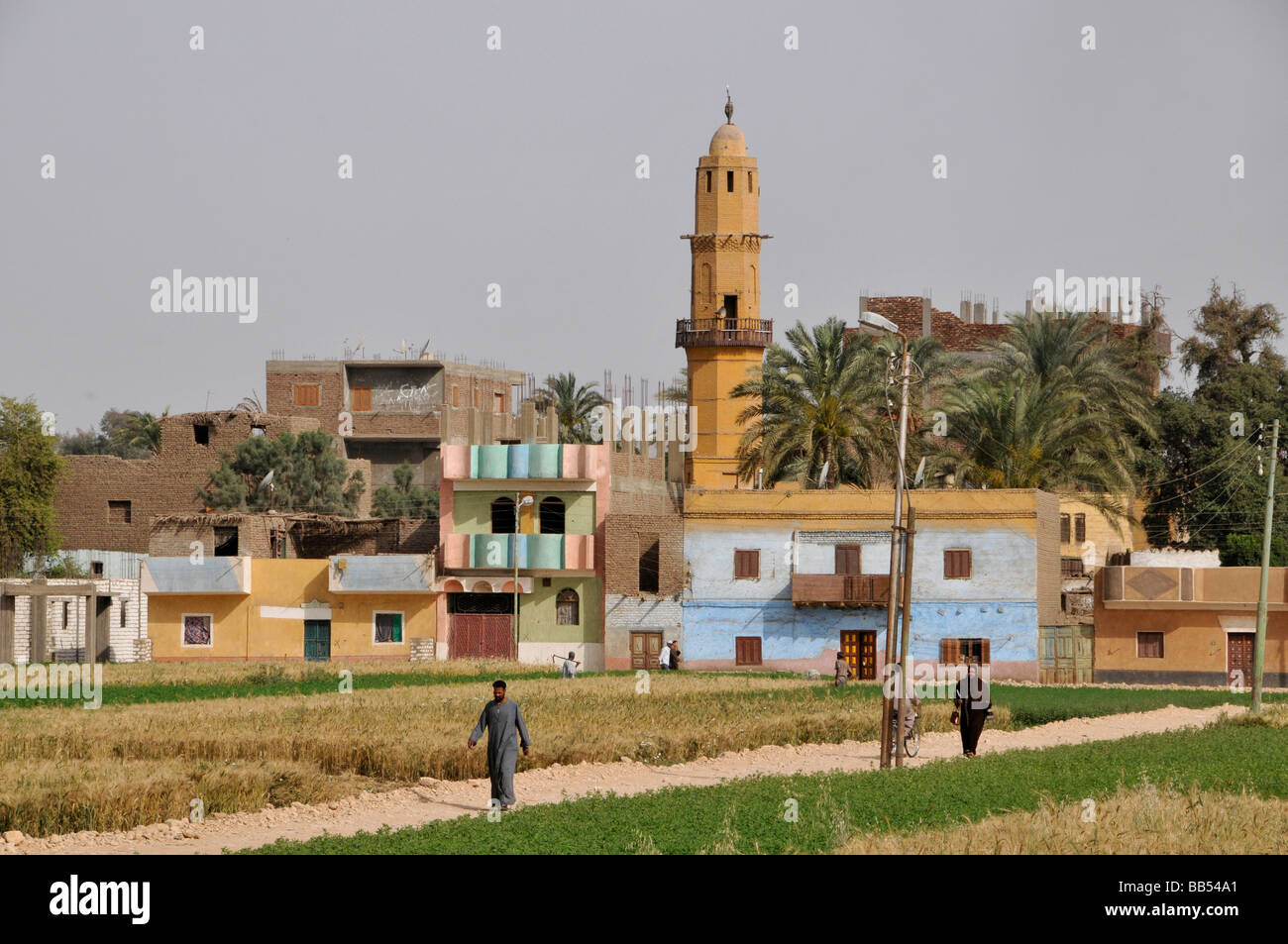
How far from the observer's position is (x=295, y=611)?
6294 cm

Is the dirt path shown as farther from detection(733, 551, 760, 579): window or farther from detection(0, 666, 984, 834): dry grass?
detection(733, 551, 760, 579): window

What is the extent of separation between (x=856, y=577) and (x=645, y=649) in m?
7.77

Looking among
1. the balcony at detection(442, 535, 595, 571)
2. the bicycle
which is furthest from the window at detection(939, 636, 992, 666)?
the bicycle

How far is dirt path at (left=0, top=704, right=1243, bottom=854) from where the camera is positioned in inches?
827

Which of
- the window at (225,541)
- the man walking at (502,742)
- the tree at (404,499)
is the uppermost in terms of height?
the tree at (404,499)

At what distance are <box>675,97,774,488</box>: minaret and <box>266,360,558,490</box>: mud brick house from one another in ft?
101

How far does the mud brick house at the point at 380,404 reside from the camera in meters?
98.2

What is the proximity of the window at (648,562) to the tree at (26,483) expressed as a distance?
28.8 m

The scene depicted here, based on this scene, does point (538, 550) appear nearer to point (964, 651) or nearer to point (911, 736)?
point (964, 651)

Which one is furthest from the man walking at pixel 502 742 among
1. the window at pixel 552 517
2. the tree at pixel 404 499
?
the tree at pixel 404 499

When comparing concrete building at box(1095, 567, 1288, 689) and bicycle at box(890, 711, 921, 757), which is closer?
bicycle at box(890, 711, 921, 757)

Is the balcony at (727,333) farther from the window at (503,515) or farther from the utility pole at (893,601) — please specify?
the utility pole at (893,601)

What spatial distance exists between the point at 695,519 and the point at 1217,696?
18.1 metres
